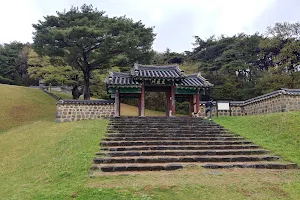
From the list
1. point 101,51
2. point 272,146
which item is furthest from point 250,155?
point 101,51

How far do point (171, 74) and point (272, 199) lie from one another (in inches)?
489

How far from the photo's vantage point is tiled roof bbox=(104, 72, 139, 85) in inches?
604

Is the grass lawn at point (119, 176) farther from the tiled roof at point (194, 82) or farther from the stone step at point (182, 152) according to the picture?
the tiled roof at point (194, 82)

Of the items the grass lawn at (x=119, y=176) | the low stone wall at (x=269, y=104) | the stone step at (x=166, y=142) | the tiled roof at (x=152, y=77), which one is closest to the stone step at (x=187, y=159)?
the grass lawn at (x=119, y=176)

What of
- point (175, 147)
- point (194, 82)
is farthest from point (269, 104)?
point (175, 147)

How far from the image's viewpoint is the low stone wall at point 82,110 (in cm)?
1564

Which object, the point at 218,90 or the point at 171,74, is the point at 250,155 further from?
the point at 218,90

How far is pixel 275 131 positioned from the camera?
1044cm

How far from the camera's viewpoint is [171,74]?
16938 mm

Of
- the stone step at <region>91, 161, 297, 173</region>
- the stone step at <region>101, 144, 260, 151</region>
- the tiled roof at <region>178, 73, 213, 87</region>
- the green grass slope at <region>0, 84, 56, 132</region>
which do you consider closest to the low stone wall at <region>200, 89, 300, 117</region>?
the tiled roof at <region>178, 73, 213, 87</region>

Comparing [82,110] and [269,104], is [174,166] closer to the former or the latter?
[269,104]

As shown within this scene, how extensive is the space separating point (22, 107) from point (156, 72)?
12.8 m

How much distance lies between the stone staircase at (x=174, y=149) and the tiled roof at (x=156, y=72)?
4018 mm

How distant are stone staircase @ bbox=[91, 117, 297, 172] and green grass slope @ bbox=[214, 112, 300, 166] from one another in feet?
1.33
